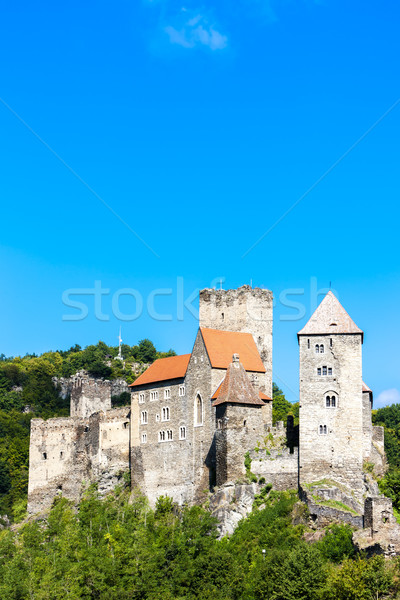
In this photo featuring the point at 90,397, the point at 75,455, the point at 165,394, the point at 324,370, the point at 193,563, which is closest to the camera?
the point at 193,563

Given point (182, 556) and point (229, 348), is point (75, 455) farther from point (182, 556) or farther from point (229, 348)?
point (182, 556)

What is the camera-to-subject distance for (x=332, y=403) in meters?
66.4

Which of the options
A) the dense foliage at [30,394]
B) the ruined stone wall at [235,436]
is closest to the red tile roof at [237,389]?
the ruined stone wall at [235,436]

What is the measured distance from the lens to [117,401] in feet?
371

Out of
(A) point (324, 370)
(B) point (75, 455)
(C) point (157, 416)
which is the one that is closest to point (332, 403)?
(A) point (324, 370)

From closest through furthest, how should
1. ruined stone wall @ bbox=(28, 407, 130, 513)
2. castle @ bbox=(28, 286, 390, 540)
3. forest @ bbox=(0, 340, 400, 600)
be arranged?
forest @ bbox=(0, 340, 400, 600), castle @ bbox=(28, 286, 390, 540), ruined stone wall @ bbox=(28, 407, 130, 513)

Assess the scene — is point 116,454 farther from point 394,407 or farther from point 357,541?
point 394,407

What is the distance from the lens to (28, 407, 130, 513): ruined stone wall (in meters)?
87.5

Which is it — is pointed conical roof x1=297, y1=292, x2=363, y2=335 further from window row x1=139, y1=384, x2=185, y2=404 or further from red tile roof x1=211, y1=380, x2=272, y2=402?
window row x1=139, y1=384, x2=185, y2=404

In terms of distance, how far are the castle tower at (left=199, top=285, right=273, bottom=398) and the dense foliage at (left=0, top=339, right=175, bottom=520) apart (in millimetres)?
29337

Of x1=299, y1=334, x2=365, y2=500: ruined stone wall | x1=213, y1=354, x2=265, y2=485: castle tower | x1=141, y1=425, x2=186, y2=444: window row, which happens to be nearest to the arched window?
x1=141, y1=425, x2=186, y2=444: window row

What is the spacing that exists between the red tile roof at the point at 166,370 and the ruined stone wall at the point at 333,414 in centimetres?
1583

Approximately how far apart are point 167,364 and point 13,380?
57.9 meters

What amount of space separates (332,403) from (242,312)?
2096 cm
